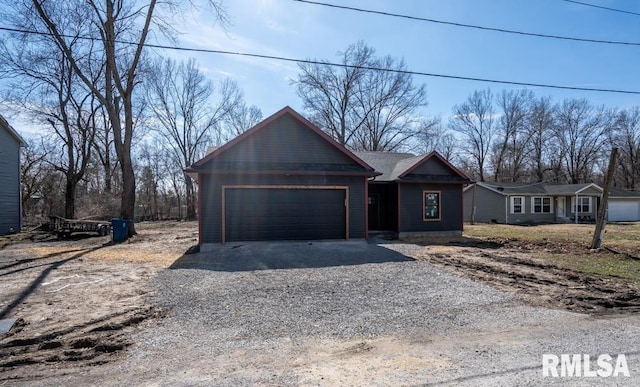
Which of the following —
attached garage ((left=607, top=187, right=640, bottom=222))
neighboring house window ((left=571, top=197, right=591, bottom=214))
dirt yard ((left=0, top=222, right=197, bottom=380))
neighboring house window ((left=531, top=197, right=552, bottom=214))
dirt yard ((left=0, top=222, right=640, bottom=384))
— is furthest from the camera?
attached garage ((left=607, top=187, right=640, bottom=222))

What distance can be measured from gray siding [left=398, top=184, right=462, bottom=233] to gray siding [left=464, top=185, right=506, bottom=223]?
48.5 ft

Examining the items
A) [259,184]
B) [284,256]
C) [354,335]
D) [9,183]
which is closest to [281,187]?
[259,184]

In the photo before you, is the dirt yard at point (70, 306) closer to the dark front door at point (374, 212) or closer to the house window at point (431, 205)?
the dark front door at point (374, 212)

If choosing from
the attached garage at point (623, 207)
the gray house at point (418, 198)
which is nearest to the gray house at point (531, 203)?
the attached garage at point (623, 207)

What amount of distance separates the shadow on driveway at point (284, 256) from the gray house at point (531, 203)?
21.0m

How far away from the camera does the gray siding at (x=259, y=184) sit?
13.3 m

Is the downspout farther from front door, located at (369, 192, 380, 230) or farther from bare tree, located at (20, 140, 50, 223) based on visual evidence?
bare tree, located at (20, 140, 50, 223)

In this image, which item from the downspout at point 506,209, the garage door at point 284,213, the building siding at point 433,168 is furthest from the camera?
the downspout at point 506,209

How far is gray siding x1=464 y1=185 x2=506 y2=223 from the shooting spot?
104 ft

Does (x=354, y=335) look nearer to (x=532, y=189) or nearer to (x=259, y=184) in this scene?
(x=259, y=184)

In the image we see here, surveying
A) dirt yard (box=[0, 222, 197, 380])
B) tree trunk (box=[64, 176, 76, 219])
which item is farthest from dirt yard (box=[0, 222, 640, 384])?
tree trunk (box=[64, 176, 76, 219])

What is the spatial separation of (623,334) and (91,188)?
44587 mm

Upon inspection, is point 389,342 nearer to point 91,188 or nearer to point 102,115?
point 102,115

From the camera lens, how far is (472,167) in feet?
173
